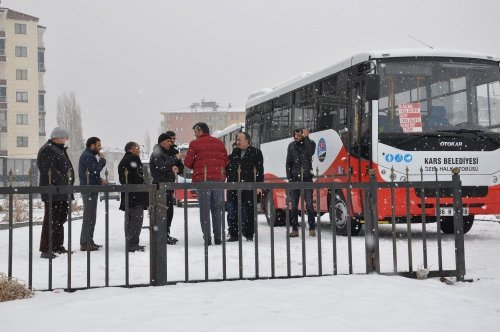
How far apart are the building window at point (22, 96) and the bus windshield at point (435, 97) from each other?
5720cm

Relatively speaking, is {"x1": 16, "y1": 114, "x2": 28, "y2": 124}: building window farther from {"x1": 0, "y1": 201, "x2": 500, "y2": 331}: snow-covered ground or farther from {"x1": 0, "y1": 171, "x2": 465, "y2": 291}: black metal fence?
{"x1": 0, "y1": 201, "x2": 500, "y2": 331}: snow-covered ground

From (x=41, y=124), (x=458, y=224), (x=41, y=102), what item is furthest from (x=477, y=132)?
(x=41, y=124)

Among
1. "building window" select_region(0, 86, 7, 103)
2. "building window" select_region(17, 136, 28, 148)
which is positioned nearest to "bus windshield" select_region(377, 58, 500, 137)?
"building window" select_region(17, 136, 28, 148)

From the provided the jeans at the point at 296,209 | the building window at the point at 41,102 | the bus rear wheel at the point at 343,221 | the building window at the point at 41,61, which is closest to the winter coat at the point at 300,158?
the jeans at the point at 296,209

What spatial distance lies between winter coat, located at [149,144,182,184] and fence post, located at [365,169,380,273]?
4585mm

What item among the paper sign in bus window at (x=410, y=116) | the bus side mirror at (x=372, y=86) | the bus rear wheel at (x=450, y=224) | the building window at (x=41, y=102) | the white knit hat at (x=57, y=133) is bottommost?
the bus rear wheel at (x=450, y=224)

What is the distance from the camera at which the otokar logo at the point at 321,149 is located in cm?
1227

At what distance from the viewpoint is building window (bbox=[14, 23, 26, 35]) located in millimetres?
60781

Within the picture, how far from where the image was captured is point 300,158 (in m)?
11.4

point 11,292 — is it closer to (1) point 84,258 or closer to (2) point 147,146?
(1) point 84,258

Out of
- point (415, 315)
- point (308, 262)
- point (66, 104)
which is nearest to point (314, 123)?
point (308, 262)

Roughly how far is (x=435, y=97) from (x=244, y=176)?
3721 millimetres

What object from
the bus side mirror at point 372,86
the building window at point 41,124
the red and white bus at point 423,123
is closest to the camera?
the bus side mirror at point 372,86

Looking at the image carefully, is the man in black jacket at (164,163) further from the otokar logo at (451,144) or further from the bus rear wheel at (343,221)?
the otokar logo at (451,144)
